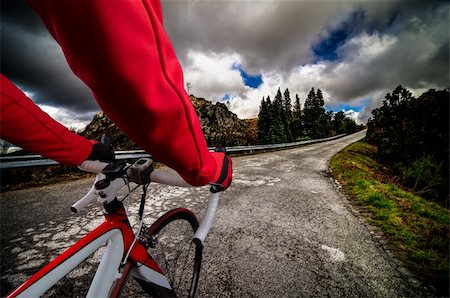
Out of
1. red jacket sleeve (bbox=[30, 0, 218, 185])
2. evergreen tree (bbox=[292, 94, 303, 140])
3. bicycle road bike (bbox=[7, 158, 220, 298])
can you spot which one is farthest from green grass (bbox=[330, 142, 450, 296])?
evergreen tree (bbox=[292, 94, 303, 140])

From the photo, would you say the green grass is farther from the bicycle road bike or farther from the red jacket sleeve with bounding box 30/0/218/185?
the red jacket sleeve with bounding box 30/0/218/185

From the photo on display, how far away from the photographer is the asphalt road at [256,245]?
2.19 meters

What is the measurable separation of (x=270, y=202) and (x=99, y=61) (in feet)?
14.7

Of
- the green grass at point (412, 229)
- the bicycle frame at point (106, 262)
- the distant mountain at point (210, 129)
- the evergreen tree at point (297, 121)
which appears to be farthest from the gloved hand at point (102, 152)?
the evergreen tree at point (297, 121)

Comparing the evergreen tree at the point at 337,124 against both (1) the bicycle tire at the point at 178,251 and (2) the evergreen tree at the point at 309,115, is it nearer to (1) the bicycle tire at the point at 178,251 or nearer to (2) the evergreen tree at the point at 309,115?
(2) the evergreen tree at the point at 309,115

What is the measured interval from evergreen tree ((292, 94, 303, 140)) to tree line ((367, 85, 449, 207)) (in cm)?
4321

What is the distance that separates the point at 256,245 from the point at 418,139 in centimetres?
1392

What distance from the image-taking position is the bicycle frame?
0.92 meters

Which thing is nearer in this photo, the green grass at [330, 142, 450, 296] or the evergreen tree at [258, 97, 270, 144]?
the green grass at [330, 142, 450, 296]

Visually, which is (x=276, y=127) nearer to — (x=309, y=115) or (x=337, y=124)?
(x=309, y=115)

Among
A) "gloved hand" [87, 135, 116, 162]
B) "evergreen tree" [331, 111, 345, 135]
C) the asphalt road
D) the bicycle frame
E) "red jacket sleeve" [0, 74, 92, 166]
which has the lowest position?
the asphalt road

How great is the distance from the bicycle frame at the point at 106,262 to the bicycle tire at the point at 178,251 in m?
0.18

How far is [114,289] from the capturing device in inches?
50.4

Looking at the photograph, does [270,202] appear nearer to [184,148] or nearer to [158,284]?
[158,284]
